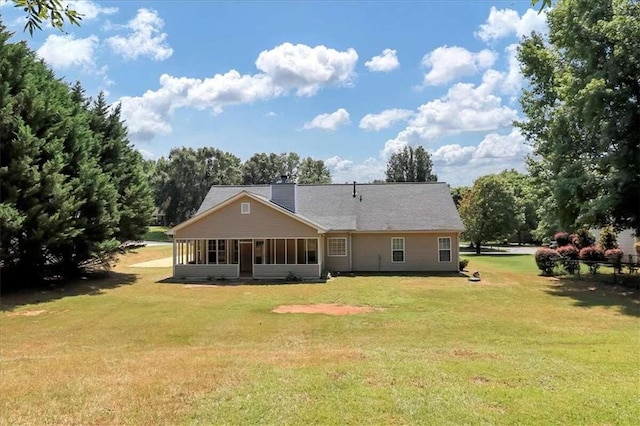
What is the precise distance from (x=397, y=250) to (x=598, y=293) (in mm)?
11155

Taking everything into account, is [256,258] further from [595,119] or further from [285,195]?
[595,119]

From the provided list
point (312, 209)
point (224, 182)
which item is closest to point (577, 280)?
point (312, 209)

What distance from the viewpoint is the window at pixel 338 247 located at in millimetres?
28719

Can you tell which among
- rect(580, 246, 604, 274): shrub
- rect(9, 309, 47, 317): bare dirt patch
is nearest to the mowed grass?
rect(9, 309, 47, 317): bare dirt patch

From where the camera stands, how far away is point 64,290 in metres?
22.8

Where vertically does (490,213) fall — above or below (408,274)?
above

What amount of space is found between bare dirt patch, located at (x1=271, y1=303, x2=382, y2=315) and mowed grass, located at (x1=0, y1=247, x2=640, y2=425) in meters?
0.61

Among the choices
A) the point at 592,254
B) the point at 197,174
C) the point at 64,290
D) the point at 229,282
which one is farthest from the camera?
the point at 197,174

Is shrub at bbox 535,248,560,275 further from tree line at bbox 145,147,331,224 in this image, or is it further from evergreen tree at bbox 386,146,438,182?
evergreen tree at bbox 386,146,438,182

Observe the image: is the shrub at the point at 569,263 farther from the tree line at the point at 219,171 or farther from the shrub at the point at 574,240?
the tree line at the point at 219,171

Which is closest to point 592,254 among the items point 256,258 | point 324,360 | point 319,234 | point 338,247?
point 338,247

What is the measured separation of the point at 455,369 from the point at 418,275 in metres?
19.9

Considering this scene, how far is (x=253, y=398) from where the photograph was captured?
235 inches

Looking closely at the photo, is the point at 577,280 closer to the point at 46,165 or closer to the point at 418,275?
the point at 418,275
